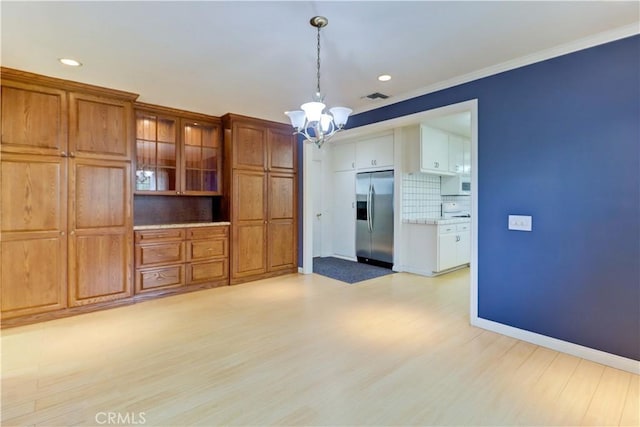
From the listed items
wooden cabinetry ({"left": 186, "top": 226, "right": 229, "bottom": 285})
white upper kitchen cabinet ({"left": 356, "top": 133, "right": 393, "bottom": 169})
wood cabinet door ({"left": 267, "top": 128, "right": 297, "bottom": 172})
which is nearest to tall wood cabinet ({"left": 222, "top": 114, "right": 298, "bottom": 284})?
wood cabinet door ({"left": 267, "top": 128, "right": 297, "bottom": 172})

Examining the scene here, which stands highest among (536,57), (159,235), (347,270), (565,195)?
(536,57)

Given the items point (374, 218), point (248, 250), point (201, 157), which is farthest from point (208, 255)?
point (374, 218)

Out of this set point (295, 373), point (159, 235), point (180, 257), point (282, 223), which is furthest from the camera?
point (282, 223)

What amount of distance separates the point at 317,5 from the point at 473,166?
204cm

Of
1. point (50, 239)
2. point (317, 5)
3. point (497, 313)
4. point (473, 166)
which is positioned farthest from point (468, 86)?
point (50, 239)

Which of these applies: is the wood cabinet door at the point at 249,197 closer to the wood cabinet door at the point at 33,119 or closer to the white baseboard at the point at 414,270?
the wood cabinet door at the point at 33,119

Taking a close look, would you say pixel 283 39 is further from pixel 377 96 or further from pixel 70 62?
pixel 70 62

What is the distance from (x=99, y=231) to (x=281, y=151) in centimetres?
266

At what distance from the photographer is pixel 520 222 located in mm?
2828

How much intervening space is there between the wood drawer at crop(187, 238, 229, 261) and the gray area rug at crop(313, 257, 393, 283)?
63.2 inches

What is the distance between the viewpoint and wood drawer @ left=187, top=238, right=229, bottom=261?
4.29 m

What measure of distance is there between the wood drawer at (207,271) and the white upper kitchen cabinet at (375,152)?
3087 mm

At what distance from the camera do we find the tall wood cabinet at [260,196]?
463cm

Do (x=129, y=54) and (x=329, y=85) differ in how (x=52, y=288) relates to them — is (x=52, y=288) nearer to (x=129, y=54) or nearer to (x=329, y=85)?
(x=129, y=54)
